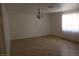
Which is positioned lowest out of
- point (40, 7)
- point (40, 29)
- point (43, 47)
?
point (43, 47)

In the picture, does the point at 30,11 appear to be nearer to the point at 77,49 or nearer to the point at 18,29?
the point at 18,29

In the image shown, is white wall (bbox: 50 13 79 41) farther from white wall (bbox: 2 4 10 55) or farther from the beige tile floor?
white wall (bbox: 2 4 10 55)

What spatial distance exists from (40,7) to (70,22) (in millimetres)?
401

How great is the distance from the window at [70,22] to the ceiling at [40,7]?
0.29ft

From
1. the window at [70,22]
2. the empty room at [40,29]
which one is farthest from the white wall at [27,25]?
the window at [70,22]

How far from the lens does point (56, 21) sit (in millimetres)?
1227

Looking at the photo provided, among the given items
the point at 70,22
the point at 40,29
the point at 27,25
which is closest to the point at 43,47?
the point at 40,29

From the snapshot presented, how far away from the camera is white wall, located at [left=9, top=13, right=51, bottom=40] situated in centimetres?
119

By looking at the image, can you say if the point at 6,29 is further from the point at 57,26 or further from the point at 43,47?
the point at 57,26

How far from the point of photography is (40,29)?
4.04 feet

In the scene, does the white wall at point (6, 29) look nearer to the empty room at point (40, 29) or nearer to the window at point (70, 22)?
the empty room at point (40, 29)

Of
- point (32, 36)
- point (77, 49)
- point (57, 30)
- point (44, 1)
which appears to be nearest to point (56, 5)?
point (44, 1)

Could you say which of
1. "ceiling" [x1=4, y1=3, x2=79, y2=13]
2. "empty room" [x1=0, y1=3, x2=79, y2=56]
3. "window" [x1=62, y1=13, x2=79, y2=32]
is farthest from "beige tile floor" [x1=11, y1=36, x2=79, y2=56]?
"ceiling" [x1=4, y1=3, x2=79, y2=13]

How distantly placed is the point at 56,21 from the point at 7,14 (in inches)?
23.2
